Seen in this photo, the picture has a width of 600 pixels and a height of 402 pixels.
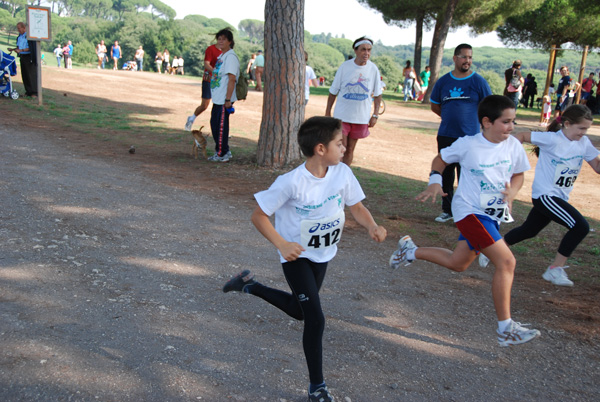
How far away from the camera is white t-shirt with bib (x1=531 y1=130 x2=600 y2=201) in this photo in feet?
16.6

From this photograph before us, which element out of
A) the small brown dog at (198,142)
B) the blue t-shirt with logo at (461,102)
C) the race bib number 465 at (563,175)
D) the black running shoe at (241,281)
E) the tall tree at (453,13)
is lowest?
the black running shoe at (241,281)

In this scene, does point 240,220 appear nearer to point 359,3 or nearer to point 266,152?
point 266,152

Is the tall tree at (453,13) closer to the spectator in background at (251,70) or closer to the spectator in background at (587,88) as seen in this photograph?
the spectator in background at (587,88)

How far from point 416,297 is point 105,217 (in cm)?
354

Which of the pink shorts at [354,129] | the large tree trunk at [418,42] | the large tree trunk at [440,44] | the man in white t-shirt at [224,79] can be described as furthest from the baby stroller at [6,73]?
the large tree trunk at [418,42]

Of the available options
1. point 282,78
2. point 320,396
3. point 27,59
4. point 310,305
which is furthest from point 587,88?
point 320,396

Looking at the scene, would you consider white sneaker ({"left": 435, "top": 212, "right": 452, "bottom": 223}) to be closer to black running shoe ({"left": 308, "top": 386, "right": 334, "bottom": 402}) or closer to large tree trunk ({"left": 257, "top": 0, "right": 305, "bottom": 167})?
large tree trunk ({"left": 257, "top": 0, "right": 305, "bottom": 167})

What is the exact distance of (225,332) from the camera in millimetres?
3949

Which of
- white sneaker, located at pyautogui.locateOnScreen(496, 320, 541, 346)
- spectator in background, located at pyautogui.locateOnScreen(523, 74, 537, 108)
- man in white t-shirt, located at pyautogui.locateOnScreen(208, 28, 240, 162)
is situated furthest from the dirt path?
spectator in background, located at pyautogui.locateOnScreen(523, 74, 537, 108)

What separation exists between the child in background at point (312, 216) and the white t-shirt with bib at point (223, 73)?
635cm

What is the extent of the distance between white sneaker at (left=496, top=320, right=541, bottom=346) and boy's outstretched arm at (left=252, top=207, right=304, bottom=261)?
171 centimetres

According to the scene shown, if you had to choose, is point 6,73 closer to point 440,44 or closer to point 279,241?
point 279,241

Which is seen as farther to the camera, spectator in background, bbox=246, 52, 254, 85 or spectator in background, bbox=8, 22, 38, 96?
spectator in background, bbox=246, 52, 254, 85

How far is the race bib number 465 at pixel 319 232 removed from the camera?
10.8 ft
